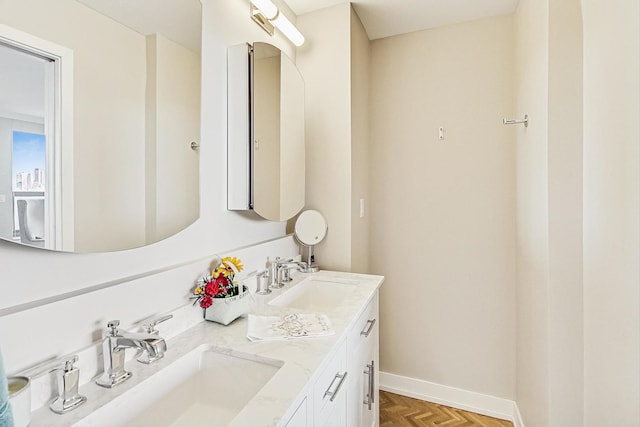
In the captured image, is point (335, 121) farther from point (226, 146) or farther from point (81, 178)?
point (81, 178)

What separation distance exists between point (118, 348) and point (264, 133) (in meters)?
1.13

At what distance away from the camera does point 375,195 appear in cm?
243

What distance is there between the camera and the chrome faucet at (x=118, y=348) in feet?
2.53

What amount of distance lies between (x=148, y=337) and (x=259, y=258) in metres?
0.84

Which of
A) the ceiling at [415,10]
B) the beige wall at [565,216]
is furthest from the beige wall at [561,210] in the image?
the ceiling at [415,10]

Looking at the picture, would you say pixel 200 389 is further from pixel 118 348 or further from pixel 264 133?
pixel 264 133

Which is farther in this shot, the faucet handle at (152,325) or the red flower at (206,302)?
the red flower at (206,302)

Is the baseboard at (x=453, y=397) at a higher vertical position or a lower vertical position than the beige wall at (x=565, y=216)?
lower

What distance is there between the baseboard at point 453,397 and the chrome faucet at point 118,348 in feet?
6.54

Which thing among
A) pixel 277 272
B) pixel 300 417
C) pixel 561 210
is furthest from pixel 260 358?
pixel 561 210

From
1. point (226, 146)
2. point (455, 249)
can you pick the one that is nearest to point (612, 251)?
point (455, 249)

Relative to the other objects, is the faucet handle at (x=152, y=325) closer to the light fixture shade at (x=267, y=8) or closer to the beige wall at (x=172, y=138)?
the beige wall at (x=172, y=138)

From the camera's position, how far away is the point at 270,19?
1668mm

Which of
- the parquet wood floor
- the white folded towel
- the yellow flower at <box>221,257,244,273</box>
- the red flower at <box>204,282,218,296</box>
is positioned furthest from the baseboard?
the red flower at <box>204,282,218,296</box>
